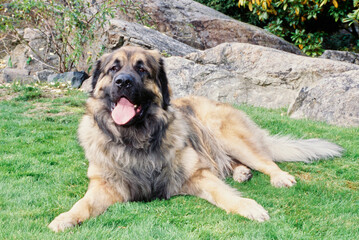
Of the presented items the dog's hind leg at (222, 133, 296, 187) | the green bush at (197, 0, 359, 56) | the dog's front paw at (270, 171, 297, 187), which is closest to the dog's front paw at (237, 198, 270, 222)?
the dog's front paw at (270, 171, 297, 187)

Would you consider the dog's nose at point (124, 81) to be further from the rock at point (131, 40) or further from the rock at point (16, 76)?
the rock at point (16, 76)

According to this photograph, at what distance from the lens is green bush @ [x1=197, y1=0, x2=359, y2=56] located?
10234mm

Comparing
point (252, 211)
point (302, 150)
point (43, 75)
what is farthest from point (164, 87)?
point (43, 75)

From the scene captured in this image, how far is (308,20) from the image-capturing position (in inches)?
462

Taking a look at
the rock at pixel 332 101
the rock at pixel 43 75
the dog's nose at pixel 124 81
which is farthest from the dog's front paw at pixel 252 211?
the rock at pixel 43 75

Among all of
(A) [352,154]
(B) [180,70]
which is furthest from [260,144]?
(B) [180,70]

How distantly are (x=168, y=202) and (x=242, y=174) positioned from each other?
3.53 feet

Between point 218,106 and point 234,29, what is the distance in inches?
272

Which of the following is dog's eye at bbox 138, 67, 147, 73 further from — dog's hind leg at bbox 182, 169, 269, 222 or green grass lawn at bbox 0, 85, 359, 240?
green grass lawn at bbox 0, 85, 359, 240

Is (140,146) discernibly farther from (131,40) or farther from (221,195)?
(131,40)

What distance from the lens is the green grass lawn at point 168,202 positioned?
250 centimetres

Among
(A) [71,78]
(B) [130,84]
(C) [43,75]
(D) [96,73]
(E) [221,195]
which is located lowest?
(C) [43,75]

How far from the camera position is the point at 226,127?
4348mm

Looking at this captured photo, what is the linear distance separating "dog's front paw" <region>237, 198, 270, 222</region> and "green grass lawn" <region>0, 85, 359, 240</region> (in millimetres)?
64
